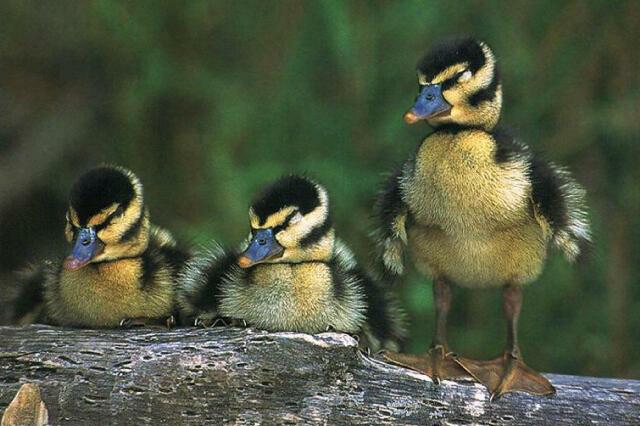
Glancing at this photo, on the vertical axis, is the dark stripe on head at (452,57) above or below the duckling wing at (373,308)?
above

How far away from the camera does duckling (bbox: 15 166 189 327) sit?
118 inches

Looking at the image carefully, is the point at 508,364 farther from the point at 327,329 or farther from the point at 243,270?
the point at 243,270

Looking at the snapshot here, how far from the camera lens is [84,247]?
2.99 meters

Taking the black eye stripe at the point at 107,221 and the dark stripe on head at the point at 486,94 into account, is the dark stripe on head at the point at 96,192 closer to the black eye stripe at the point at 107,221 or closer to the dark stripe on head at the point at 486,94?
the black eye stripe at the point at 107,221

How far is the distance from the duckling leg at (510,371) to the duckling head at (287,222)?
456 mm

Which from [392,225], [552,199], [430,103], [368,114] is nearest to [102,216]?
[392,225]

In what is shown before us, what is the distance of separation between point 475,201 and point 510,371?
1.34 feet

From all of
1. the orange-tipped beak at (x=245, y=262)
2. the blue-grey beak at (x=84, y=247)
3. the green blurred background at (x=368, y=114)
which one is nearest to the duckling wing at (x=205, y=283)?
the orange-tipped beak at (x=245, y=262)

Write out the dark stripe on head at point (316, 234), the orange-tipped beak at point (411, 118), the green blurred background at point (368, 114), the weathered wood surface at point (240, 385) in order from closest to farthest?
1. the weathered wood surface at point (240, 385)
2. the orange-tipped beak at point (411, 118)
3. the dark stripe on head at point (316, 234)
4. the green blurred background at point (368, 114)

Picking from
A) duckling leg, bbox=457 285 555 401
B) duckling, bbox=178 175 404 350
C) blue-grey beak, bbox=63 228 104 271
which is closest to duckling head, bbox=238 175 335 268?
duckling, bbox=178 175 404 350

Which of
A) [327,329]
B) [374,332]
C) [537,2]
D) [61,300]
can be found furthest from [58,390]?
[537,2]

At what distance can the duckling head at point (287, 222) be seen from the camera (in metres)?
2.94

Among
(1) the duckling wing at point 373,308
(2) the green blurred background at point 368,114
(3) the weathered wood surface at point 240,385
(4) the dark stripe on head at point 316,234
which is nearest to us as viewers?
(3) the weathered wood surface at point 240,385

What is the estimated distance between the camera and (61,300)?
3.11 metres
